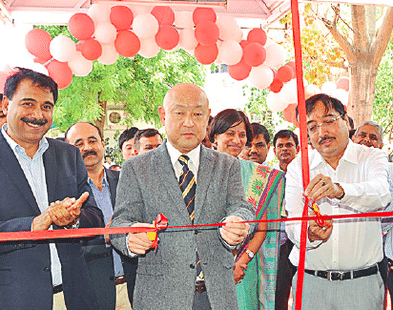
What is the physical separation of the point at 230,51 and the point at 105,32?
1272 mm

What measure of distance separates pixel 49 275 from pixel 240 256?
3.66 feet

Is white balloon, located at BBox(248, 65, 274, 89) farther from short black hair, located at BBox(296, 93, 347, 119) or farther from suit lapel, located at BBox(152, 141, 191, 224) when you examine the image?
suit lapel, located at BBox(152, 141, 191, 224)

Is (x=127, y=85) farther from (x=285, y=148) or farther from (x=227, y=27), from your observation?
(x=285, y=148)

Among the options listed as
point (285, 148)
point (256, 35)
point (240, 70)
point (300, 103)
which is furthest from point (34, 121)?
point (256, 35)

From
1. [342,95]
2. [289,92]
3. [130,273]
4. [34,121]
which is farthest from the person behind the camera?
[342,95]

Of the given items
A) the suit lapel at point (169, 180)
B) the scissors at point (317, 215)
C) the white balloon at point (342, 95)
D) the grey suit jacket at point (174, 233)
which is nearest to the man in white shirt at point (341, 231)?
the scissors at point (317, 215)

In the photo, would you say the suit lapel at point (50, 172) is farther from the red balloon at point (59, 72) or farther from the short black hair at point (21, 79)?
the red balloon at point (59, 72)

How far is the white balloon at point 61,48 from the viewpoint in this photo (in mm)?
4309

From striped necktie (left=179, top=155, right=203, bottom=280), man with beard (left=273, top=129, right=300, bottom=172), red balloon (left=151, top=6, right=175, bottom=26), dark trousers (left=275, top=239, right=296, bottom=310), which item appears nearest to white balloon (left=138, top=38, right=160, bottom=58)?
red balloon (left=151, top=6, right=175, bottom=26)

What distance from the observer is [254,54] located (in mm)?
4680

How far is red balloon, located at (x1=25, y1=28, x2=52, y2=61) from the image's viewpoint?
4.30 m

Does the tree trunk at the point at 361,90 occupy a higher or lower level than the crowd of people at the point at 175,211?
higher

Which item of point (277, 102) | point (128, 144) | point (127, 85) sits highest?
point (127, 85)

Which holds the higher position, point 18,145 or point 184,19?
point 184,19
